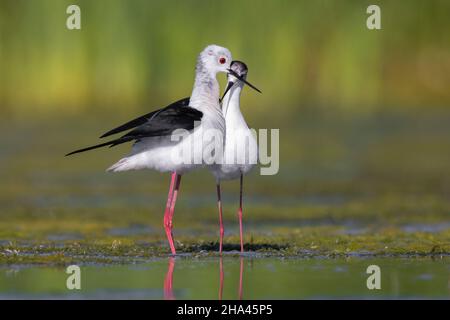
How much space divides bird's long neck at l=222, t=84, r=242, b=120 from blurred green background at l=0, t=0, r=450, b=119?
32.5ft

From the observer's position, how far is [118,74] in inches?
833

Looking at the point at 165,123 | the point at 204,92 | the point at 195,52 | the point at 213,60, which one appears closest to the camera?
the point at 165,123

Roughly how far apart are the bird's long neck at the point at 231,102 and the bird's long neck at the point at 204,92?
0.17m

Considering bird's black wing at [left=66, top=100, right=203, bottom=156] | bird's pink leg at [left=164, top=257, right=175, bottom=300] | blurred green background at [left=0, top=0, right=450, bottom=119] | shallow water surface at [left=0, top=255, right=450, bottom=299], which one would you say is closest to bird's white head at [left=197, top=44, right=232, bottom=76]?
bird's black wing at [left=66, top=100, right=203, bottom=156]

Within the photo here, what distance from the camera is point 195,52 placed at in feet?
68.4

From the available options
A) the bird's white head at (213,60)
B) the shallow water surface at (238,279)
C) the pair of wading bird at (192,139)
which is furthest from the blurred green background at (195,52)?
the shallow water surface at (238,279)

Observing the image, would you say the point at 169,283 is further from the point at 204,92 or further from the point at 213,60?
the point at 213,60

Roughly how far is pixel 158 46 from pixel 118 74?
872 mm

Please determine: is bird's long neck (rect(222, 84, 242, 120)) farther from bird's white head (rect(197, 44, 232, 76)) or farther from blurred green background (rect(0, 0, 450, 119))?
blurred green background (rect(0, 0, 450, 119))

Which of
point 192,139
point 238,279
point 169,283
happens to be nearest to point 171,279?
point 169,283

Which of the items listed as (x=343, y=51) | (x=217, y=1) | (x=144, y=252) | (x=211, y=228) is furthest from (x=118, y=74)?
(x=144, y=252)

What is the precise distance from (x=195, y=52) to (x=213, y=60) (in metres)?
10.1

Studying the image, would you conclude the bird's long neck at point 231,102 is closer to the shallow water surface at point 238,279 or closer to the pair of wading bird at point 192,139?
the pair of wading bird at point 192,139

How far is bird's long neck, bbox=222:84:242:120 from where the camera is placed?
10.6 metres
